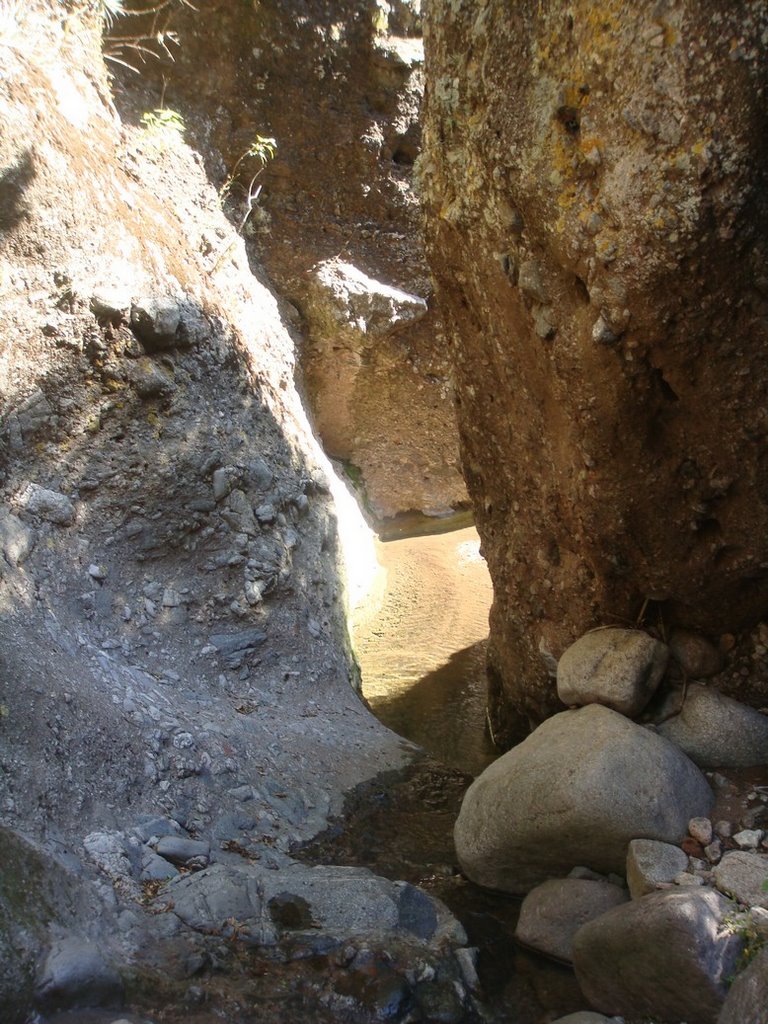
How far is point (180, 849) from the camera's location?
354 centimetres

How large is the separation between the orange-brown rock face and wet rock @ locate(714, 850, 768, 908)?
118 centimetres

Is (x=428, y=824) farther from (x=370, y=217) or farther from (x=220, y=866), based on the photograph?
(x=370, y=217)

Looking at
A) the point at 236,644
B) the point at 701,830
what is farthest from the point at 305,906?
the point at 236,644

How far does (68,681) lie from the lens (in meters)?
3.89

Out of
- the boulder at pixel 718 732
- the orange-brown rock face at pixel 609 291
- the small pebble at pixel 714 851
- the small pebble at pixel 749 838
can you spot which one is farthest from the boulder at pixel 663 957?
the orange-brown rock face at pixel 609 291

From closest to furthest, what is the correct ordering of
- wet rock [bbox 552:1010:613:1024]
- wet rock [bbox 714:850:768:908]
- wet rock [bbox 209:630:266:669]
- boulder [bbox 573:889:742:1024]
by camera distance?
boulder [bbox 573:889:742:1024], wet rock [bbox 552:1010:613:1024], wet rock [bbox 714:850:768:908], wet rock [bbox 209:630:266:669]

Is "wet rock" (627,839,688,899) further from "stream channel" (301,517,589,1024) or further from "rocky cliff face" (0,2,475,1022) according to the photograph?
"rocky cliff face" (0,2,475,1022)

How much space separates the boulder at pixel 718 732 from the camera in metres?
3.71

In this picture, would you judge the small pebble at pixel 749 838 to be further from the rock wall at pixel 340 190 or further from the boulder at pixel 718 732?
the rock wall at pixel 340 190

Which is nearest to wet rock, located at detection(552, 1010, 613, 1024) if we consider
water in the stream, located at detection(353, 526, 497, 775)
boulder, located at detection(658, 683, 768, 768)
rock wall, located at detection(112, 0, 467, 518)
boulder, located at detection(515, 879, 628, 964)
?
boulder, located at detection(515, 879, 628, 964)

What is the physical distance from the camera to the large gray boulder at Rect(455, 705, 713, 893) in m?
3.33

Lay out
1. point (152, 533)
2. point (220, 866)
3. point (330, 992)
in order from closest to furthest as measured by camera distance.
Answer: point (330, 992) < point (220, 866) < point (152, 533)

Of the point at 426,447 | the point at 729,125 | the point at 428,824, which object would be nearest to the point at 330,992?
the point at 428,824

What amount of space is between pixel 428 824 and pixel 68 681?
193 cm
